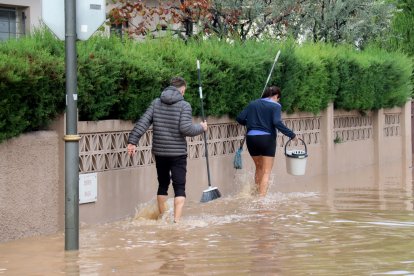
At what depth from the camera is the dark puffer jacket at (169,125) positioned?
13297 mm

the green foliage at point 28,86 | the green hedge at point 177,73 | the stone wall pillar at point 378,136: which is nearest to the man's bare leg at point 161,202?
the green hedge at point 177,73

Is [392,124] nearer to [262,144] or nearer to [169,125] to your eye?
[262,144]

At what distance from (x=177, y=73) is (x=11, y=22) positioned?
8.57 meters

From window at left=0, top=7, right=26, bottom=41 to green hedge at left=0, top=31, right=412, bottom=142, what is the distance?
240 inches

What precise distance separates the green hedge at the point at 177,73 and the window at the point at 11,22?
240 inches

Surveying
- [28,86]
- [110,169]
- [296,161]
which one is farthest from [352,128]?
[28,86]

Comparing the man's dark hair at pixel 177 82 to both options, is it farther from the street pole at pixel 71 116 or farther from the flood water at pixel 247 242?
the street pole at pixel 71 116

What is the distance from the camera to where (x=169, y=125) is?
13.3 meters

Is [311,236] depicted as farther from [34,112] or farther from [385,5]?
[385,5]

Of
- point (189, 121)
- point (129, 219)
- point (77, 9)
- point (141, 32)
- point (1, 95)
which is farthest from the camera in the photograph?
point (141, 32)

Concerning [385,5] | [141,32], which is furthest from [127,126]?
[385,5]

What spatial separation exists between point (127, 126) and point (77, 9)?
12.4ft

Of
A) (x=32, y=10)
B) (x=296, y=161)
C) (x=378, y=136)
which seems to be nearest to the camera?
(x=296, y=161)

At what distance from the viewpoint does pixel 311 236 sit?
485 inches
